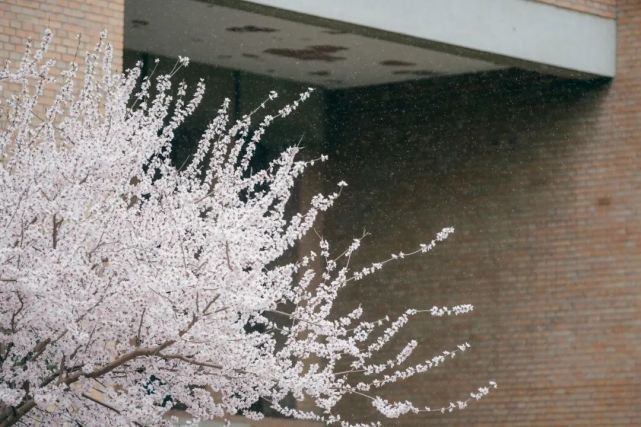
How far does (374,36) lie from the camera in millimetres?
17000

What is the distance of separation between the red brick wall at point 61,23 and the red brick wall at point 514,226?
24.8ft

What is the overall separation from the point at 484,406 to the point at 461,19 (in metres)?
5.35

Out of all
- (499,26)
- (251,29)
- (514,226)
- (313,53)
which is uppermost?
(499,26)

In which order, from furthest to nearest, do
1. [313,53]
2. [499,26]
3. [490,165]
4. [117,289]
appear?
[490,165]
[313,53]
[499,26]
[117,289]

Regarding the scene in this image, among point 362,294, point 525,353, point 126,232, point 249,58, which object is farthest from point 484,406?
point 126,232

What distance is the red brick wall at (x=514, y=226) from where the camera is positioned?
1853 cm

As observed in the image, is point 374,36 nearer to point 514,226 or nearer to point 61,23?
point 514,226

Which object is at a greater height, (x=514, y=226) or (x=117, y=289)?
(x=514, y=226)

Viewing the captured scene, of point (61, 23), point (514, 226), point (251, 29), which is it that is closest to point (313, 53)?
point (251, 29)

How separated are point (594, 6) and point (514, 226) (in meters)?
3.14

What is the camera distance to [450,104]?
2034 cm

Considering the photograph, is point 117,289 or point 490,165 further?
point 490,165

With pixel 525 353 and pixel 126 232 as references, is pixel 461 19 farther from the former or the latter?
pixel 126 232

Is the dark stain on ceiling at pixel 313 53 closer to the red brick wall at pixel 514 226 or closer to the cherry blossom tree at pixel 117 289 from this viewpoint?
the red brick wall at pixel 514 226
